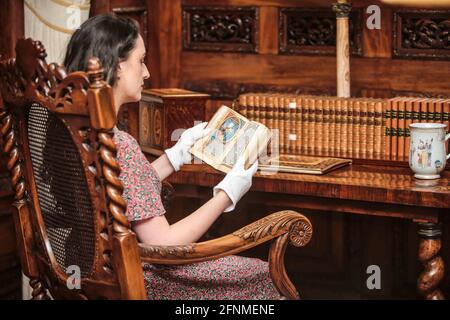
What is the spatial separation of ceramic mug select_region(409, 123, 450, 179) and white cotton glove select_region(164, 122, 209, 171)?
729mm

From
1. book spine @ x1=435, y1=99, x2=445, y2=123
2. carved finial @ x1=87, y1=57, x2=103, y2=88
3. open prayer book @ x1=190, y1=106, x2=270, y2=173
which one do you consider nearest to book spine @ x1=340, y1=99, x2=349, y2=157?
book spine @ x1=435, y1=99, x2=445, y2=123

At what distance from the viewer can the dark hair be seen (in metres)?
2.32

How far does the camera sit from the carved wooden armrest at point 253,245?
2250 millimetres

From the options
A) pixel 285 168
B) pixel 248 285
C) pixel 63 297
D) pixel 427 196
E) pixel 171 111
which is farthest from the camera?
pixel 171 111

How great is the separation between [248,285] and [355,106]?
960 mm

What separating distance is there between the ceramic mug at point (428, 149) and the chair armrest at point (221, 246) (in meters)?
0.72

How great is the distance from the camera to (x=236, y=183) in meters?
2.47

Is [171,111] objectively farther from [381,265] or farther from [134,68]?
[381,265]

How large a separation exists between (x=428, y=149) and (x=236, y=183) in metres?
0.77

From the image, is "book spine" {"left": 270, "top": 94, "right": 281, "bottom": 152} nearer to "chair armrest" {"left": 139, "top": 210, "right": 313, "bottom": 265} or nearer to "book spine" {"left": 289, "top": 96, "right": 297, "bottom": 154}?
"book spine" {"left": 289, "top": 96, "right": 297, "bottom": 154}

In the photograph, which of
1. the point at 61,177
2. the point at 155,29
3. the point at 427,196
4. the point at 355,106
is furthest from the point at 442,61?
the point at 61,177

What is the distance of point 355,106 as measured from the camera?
3109 mm

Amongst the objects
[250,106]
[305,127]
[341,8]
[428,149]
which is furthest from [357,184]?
[341,8]

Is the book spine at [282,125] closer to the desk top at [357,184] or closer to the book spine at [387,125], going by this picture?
the desk top at [357,184]
